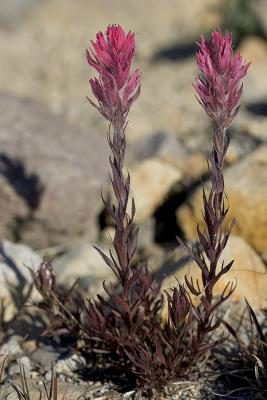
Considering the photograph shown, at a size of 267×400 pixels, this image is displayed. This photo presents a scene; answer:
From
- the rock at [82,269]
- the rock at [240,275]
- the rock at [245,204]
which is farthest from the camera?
the rock at [245,204]

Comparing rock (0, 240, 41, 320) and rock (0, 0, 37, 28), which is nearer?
rock (0, 240, 41, 320)

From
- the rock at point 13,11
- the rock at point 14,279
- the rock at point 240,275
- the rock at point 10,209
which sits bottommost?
the rock at point 240,275

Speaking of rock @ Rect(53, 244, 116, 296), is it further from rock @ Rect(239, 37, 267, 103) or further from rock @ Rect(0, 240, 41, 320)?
rock @ Rect(239, 37, 267, 103)

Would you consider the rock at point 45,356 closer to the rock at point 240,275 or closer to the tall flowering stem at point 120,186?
the tall flowering stem at point 120,186

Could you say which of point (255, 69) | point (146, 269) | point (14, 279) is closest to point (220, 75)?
point (146, 269)

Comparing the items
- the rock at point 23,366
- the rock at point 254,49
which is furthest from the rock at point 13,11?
the rock at point 23,366

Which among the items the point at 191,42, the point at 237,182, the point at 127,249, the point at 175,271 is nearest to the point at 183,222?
the point at 237,182

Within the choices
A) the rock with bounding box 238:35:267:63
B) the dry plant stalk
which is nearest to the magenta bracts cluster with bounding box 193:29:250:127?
the dry plant stalk

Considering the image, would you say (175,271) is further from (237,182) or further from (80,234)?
(80,234)

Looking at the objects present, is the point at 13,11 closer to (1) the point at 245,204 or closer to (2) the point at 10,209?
(2) the point at 10,209
